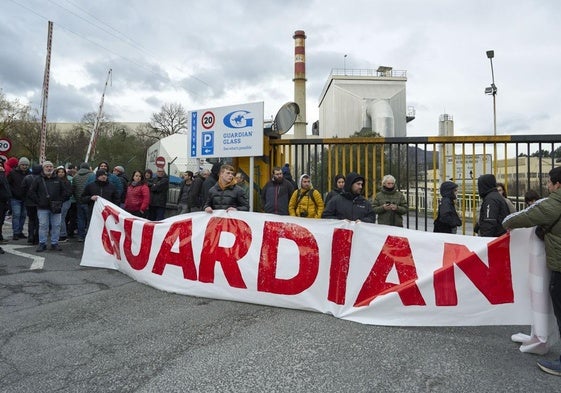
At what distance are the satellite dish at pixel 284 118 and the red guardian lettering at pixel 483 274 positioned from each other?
12.4 feet

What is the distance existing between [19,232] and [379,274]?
27.7 ft

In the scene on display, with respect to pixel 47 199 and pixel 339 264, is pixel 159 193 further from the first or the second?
pixel 339 264

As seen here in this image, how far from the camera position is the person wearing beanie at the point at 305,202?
652cm

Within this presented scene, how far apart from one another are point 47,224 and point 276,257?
547cm

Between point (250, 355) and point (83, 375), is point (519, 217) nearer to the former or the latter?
point (250, 355)

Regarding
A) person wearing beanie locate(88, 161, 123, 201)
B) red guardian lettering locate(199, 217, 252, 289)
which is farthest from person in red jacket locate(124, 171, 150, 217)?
red guardian lettering locate(199, 217, 252, 289)

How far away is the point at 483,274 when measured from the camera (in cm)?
402

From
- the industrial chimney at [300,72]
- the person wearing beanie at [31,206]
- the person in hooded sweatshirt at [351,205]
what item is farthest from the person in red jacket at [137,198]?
the industrial chimney at [300,72]

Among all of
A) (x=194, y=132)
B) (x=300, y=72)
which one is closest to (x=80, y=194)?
(x=194, y=132)

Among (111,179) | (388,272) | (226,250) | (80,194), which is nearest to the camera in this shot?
(388,272)

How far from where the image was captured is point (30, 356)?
135 inches

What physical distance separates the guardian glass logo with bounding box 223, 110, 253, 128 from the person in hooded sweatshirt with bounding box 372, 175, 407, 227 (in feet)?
7.28

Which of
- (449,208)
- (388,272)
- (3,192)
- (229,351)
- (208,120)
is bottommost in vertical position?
(229,351)

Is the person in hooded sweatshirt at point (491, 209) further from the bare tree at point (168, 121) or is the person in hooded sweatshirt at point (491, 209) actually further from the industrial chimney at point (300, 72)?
the bare tree at point (168, 121)
